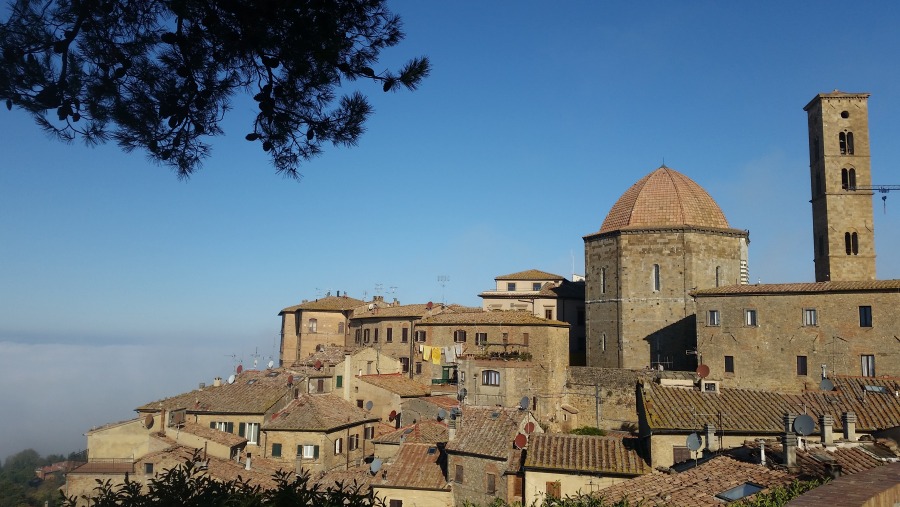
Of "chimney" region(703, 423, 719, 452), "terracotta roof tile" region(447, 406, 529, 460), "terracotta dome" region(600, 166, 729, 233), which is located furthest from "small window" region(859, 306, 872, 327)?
"terracotta roof tile" region(447, 406, 529, 460)

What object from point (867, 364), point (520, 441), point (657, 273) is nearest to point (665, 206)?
point (657, 273)

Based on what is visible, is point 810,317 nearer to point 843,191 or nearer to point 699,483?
point 843,191

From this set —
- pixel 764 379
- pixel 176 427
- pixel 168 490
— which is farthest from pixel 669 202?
pixel 168 490

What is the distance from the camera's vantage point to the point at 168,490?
19.9 ft

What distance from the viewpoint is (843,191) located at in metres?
41.1

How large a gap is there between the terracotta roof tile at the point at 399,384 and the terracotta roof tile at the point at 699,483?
2350 cm

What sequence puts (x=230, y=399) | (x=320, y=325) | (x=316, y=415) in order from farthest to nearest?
→ (x=320, y=325) < (x=230, y=399) < (x=316, y=415)

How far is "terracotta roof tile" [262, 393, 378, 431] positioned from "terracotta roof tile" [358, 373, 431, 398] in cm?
250

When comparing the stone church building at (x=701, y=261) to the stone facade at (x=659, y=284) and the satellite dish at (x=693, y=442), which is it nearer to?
the stone facade at (x=659, y=284)

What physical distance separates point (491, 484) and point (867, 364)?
19.7 metres

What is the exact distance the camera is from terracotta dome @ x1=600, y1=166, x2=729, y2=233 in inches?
1647

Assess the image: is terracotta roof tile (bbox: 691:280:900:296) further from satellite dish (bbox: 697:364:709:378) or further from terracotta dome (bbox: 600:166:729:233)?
terracotta dome (bbox: 600:166:729:233)

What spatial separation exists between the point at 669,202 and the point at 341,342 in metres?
32.3

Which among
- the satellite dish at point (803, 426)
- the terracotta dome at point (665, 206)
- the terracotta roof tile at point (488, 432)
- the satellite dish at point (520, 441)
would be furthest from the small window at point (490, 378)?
the satellite dish at point (803, 426)
